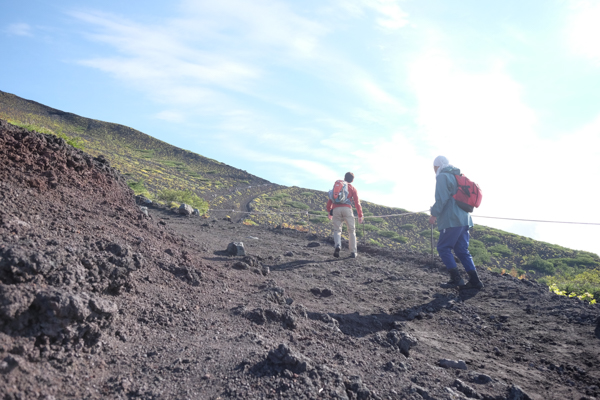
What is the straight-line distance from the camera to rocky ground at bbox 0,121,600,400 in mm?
2338

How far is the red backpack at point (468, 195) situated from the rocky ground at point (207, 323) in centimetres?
156

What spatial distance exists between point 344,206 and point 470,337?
3.96 m

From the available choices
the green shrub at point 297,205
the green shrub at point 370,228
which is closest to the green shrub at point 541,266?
the green shrub at point 370,228

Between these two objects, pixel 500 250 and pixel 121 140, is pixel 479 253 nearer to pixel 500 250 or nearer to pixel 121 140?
pixel 500 250

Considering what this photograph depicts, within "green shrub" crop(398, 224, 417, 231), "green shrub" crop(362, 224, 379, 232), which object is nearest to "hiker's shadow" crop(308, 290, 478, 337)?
"green shrub" crop(362, 224, 379, 232)

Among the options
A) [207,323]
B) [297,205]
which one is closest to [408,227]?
[297,205]

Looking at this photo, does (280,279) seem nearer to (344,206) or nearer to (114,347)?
(344,206)

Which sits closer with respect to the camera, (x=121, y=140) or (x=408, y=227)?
(x=408, y=227)

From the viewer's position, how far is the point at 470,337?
450 centimetres

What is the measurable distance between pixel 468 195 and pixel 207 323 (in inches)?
180

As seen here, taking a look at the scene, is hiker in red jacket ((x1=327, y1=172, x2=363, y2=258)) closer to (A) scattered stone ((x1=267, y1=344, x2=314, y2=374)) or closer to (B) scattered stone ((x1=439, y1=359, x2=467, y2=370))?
(B) scattered stone ((x1=439, y1=359, x2=467, y2=370))

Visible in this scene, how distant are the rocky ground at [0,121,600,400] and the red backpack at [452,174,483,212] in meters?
1.56

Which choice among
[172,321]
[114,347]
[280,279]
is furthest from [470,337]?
[114,347]

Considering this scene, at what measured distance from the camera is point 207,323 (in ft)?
10.8
